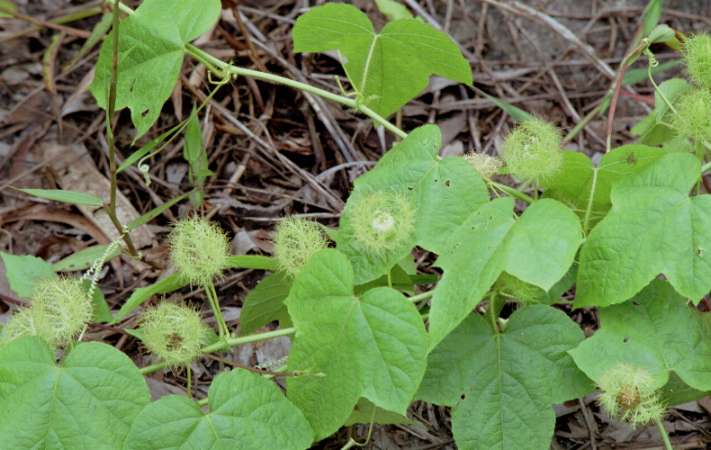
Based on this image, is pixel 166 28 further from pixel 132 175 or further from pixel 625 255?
pixel 625 255

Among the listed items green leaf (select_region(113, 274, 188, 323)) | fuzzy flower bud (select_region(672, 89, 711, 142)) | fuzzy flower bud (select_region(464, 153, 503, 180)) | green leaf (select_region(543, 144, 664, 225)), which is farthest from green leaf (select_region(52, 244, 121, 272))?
fuzzy flower bud (select_region(672, 89, 711, 142))

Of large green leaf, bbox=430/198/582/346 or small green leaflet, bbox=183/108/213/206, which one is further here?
small green leaflet, bbox=183/108/213/206

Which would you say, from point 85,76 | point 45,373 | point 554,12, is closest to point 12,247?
point 85,76

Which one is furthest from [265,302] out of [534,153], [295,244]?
[534,153]

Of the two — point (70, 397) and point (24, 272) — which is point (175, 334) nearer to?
point (70, 397)

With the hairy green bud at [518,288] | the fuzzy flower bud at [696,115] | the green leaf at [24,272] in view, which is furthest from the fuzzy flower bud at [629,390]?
the green leaf at [24,272]

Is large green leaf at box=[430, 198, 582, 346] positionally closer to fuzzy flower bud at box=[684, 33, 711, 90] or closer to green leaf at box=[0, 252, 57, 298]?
fuzzy flower bud at box=[684, 33, 711, 90]
